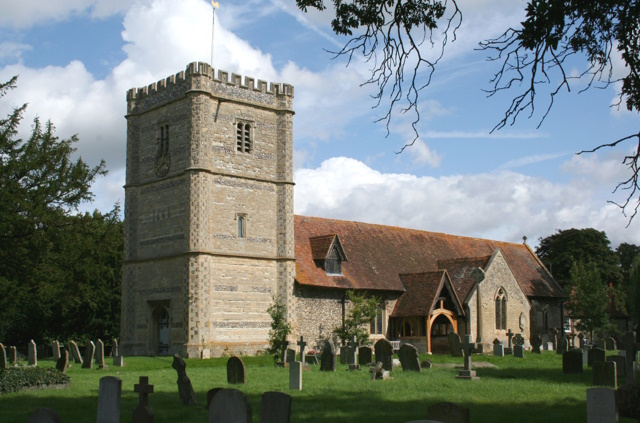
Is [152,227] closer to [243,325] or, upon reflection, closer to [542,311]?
[243,325]

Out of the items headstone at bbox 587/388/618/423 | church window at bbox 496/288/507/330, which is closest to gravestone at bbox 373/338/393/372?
headstone at bbox 587/388/618/423

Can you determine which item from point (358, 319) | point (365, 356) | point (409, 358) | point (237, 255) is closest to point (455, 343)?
point (358, 319)

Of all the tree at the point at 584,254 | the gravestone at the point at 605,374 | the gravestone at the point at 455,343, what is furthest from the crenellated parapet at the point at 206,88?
the tree at the point at 584,254

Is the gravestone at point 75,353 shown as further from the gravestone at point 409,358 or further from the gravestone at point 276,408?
the gravestone at point 276,408

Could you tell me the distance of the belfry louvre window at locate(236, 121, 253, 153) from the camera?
3478 cm

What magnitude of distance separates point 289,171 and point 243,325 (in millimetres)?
7560

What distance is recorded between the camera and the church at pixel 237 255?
3272cm

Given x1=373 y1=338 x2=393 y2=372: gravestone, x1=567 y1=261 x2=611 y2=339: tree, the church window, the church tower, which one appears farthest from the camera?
x1=567 y1=261 x2=611 y2=339: tree

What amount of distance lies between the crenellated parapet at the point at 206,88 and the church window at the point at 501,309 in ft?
47.9

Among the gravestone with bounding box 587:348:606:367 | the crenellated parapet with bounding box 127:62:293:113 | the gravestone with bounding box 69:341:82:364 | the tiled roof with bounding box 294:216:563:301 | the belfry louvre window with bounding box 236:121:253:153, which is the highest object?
the crenellated parapet with bounding box 127:62:293:113

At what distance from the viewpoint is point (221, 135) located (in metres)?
34.0

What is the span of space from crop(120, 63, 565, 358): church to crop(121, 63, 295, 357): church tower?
2.0 inches

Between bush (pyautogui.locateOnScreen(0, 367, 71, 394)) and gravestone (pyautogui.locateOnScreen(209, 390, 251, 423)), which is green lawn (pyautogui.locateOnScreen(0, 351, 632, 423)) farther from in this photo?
gravestone (pyautogui.locateOnScreen(209, 390, 251, 423))

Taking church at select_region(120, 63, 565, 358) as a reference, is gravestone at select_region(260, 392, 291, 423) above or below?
below
